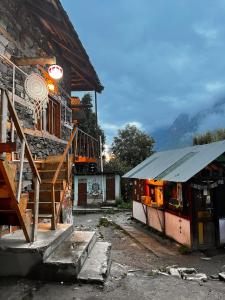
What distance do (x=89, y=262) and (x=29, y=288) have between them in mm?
1409

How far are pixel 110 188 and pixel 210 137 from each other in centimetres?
1247

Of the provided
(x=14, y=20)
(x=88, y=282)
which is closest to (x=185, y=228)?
(x=88, y=282)

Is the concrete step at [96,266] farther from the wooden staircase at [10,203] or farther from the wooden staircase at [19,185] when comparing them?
the wooden staircase at [10,203]

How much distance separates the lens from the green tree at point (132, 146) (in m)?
35.1

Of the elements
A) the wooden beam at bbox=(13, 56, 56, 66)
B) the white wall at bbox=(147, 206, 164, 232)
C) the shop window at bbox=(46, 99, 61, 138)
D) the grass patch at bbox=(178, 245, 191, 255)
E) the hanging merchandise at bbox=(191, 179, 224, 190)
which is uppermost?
the wooden beam at bbox=(13, 56, 56, 66)

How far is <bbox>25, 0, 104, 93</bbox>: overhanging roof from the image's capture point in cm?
862

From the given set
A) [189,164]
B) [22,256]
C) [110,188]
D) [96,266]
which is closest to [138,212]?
[189,164]

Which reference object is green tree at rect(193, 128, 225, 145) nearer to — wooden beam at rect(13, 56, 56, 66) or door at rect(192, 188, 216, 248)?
door at rect(192, 188, 216, 248)

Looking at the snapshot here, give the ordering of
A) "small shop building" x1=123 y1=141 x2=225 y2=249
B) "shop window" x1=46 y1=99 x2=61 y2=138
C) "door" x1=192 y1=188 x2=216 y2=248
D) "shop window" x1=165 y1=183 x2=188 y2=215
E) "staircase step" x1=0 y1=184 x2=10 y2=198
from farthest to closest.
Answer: "shop window" x1=165 y1=183 x2=188 y2=215 < "door" x1=192 y1=188 x2=216 y2=248 < "small shop building" x1=123 y1=141 x2=225 y2=249 < "shop window" x1=46 y1=99 x2=61 y2=138 < "staircase step" x1=0 y1=184 x2=10 y2=198

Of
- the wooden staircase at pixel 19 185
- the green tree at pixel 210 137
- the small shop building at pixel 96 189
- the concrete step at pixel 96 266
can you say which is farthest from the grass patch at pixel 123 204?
the concrete step at pixel 96 266

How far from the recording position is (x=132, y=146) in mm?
36000

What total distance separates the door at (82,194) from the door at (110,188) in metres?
1.92

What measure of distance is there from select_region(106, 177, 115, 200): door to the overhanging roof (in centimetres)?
1230

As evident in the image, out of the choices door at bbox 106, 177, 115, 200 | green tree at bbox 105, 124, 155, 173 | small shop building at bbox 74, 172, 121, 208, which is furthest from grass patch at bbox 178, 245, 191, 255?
green tree at bbox 105, 124, 155, 173
